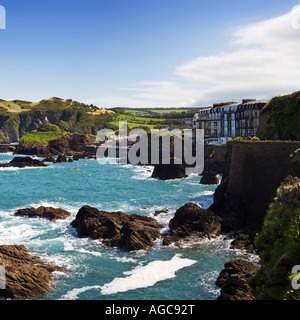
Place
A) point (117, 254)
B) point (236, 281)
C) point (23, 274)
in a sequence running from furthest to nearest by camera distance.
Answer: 1. point (117, 254)
2. point (23, 274)
3. point (236, 281)

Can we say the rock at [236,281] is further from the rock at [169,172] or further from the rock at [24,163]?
the rock at [24,163]

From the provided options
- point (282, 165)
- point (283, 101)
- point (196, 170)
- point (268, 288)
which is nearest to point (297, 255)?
point (268, 288)

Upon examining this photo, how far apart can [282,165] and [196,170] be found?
164 ft

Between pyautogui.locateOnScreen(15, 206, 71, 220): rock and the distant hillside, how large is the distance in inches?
1290

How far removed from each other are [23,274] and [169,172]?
5548 centimetres

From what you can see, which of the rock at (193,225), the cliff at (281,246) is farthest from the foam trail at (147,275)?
the cliff at (281,246)

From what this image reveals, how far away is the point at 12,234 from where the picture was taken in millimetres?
38094

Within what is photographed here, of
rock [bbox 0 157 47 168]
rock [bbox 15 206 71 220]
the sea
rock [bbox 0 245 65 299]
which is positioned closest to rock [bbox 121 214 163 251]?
the sea

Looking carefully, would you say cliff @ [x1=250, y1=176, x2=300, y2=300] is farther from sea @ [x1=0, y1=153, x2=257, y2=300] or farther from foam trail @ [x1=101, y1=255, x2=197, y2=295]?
foam trail @ [x1=101, y1=255, x2=197, y2=295]

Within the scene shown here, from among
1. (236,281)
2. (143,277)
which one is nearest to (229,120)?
(143,277)

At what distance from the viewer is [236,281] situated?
23266mm

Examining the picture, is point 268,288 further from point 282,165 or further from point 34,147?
point 34,147

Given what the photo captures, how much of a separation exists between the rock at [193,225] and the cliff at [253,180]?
1623mm

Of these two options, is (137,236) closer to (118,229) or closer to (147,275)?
(118,229)
